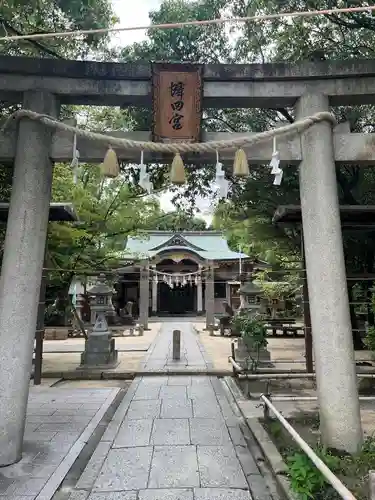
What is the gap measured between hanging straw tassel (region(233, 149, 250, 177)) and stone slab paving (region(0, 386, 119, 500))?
12.1ft

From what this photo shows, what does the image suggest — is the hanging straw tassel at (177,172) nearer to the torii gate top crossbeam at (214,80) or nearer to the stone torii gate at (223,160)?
the stone torii gate at (223,160)

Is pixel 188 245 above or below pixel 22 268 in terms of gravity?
above

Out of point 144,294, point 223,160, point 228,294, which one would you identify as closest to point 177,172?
point 223,160

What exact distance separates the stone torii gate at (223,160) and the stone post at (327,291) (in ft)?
0.04

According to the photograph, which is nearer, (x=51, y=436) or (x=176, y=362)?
(x=51, y=436)

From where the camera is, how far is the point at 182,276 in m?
25.3

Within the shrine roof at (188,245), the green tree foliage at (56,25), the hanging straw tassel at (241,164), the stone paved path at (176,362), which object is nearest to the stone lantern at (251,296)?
the stone paved path at (176,362)

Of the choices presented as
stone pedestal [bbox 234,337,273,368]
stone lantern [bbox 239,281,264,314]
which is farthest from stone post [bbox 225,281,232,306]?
stone pedestal [bbox 234,337,273,368]

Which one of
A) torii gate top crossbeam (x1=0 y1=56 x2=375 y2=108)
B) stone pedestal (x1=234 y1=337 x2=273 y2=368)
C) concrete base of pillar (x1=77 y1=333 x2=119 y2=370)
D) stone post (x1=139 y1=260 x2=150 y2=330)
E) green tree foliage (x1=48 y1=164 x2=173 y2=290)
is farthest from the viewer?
stone post (x1=139 y1=260 x2=150 y2=330)

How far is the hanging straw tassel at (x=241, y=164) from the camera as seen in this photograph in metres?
4.56

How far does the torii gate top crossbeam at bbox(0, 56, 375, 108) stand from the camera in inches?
192

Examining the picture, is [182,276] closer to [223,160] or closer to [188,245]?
[188,245]

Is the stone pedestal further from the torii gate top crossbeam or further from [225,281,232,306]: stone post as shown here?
[225,281,232,306]: stone post

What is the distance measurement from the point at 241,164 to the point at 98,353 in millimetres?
8496
